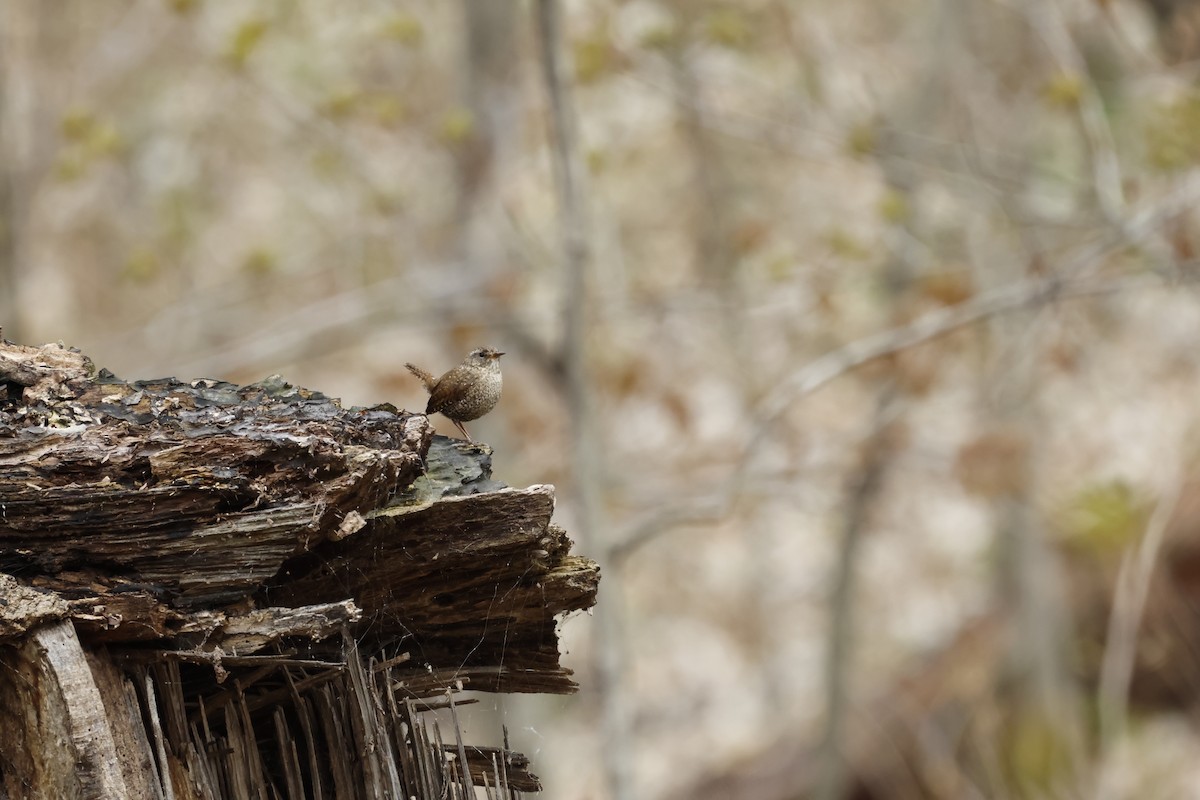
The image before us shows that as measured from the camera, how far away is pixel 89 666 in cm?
204

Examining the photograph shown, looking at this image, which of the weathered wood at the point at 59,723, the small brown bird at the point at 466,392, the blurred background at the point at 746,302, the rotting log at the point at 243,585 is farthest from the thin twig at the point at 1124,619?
the weathered wood at the point at 59,723

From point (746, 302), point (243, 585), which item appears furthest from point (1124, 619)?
point (243, 585)

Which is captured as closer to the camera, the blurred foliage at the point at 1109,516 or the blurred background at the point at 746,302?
the blurred foliage at the point at 1109,516

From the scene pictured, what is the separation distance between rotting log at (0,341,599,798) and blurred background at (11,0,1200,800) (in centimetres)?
259

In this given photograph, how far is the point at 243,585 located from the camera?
2141 mm

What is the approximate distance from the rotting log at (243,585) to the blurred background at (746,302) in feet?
8.48

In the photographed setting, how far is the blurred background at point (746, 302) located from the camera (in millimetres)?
6953

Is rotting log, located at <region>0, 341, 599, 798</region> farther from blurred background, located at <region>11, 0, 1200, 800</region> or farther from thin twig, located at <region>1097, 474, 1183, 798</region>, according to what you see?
thin twig, located at <region>1097, 474, 1183, 798</region>

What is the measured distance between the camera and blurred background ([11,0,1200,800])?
695 centimetres

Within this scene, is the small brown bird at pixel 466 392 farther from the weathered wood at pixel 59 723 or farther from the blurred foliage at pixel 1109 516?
the blurred foliage at pixel 1109 516

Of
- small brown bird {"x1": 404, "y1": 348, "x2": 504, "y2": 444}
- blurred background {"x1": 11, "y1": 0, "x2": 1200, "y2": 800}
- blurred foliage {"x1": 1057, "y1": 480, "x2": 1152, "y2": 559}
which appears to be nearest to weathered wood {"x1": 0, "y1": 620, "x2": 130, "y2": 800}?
small brown bird {"x1": 404, "y1": 348, "x2": 504, "y2": 444}

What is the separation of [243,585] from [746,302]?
21.5ft

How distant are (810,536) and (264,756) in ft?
52.3

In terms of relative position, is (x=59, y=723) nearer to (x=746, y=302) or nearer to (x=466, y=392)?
(x=466, y=392)
